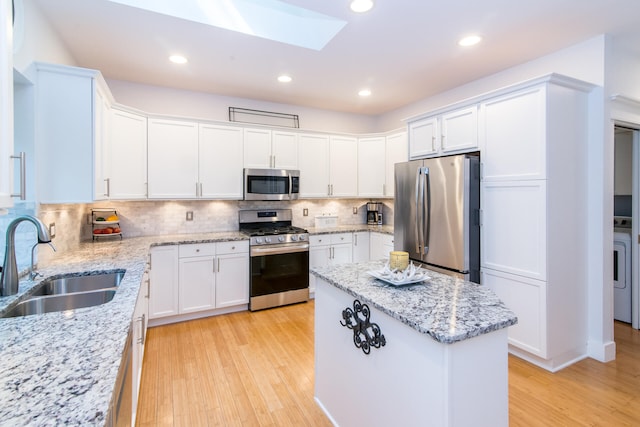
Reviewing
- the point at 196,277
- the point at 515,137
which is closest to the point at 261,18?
the point at 515,137

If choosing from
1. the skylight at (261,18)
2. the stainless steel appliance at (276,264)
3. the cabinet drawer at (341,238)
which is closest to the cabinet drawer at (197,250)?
the stainless steel appliance at (276,264)

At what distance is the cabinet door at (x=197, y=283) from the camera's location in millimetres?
3539

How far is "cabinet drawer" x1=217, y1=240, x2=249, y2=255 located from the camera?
146 inches

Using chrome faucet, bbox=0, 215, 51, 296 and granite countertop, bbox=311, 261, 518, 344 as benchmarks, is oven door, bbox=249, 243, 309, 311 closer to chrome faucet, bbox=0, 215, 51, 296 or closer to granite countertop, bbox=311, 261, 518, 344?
granite countertop, bbox=311, 261, 518, 344

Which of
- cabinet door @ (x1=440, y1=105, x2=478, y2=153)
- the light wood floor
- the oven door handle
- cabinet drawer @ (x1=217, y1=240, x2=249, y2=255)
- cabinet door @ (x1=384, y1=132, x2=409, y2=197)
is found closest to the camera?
the light wood floor

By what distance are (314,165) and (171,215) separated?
1961mm

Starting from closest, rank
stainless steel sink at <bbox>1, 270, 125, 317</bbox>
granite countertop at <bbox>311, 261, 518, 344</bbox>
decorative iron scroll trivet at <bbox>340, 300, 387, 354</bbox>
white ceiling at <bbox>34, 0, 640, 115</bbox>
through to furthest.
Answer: granite countertop at <bbox>311, 261, 518, 344</bbox>
decorative iron scroll trivet at <bbox>340, 300, 387, 354</bbox>
stainless steel sink at <bbox>1, 270, 125, 317</bbox>
white ceiling at <bbox>34, 0, 640, 115</bbox>

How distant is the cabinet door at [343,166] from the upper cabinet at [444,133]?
120 centimetres

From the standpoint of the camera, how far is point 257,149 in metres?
4.13

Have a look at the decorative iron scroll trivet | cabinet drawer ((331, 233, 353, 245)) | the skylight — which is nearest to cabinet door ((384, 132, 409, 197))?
cabinet drawer ((331, 233, 353, 245))

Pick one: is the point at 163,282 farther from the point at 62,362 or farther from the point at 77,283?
the point at 62,362

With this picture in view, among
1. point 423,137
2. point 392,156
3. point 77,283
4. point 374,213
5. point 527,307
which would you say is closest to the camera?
point 77,283

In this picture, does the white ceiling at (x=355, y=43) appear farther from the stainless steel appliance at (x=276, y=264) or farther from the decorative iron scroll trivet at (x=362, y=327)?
the decorative iron scroll trivet at (x=362, y=327)

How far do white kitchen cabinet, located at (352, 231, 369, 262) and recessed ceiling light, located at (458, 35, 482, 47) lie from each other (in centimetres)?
259
